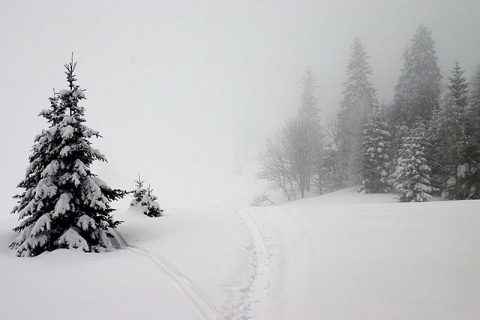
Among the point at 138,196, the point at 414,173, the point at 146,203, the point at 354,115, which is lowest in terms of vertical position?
the point at 146,203

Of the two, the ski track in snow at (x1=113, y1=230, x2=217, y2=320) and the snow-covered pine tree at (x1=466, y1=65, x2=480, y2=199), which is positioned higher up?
the snow-covered pine tree at (x1=466, y1=65, x2=480, y2=199)

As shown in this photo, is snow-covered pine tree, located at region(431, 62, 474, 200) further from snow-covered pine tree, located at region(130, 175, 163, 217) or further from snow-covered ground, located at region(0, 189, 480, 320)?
snow-covered pine tree, located at region(130, 175, 163, 217)

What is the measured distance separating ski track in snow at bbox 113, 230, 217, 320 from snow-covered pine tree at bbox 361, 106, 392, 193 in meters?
27.6

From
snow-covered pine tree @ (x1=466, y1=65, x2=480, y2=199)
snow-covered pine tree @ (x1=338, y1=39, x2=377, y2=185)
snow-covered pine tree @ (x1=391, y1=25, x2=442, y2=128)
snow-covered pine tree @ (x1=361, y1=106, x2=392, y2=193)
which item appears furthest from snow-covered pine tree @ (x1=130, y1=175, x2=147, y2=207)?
snow-covered pine tree @ (x1=391, y1=25, x2=442, y2=128)

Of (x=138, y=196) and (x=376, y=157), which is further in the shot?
(x=376, y=157)

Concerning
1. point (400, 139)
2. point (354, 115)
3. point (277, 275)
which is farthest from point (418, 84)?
point (277, 275)

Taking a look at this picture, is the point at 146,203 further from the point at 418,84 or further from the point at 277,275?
the point at 418,84

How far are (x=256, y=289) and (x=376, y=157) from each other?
2845cm

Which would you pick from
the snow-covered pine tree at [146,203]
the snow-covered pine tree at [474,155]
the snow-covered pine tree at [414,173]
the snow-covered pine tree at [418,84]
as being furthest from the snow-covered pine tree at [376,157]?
the snow-covered pine tree at [146,203]

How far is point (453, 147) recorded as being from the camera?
80.4 feet

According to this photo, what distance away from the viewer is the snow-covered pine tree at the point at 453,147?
2444cm

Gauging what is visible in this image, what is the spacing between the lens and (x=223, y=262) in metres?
8.16

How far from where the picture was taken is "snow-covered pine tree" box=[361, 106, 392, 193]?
30578 mm

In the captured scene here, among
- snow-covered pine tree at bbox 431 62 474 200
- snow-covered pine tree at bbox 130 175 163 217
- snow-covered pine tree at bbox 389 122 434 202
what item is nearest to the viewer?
snow-covered pine tree at bbox 130 175 163 217
